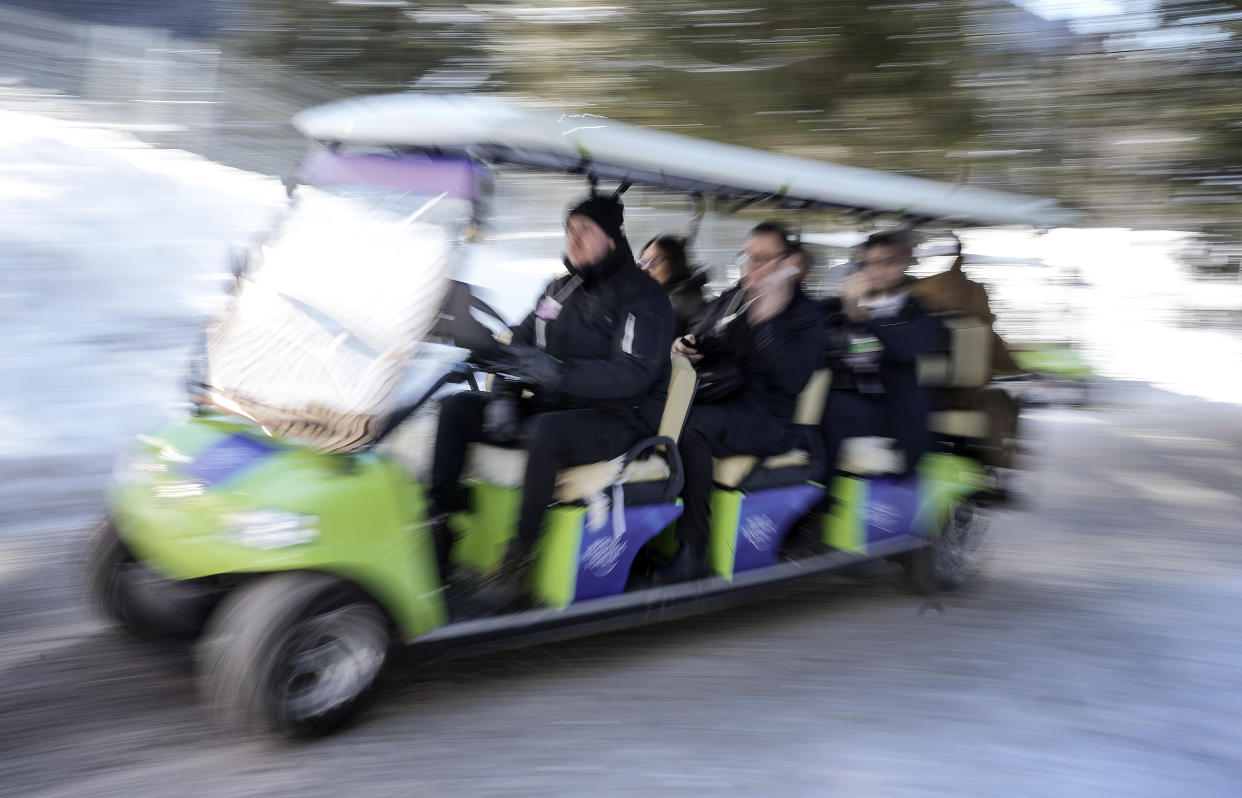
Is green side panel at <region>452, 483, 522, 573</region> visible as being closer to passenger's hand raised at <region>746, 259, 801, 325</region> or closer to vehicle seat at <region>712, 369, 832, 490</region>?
vehicle seat at <region>712, 369, 832, 490</region>

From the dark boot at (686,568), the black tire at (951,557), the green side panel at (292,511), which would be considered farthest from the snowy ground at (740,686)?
the green side panel at (292,511)

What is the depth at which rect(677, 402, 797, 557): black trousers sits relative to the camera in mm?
4082

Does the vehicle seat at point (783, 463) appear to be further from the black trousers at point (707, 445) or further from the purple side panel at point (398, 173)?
the purple side panel at point (398, 173)

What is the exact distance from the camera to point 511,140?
331 centimetres

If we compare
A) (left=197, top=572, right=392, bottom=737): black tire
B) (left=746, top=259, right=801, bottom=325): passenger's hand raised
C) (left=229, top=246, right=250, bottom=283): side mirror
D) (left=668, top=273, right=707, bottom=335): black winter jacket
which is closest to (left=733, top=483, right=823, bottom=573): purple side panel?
(left=746, top=259, right=801, bottom=325): passenger's hand raised

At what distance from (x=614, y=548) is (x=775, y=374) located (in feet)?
3.10

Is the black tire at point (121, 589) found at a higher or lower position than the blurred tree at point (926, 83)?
lower

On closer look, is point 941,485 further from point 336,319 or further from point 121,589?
point 121,589

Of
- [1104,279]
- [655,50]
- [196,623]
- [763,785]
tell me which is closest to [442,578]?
[196,623]

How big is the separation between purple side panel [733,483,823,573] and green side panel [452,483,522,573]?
2.98 feet

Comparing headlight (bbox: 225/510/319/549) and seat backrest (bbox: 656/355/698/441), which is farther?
seat backrest (bbox: 656/355/698/441)

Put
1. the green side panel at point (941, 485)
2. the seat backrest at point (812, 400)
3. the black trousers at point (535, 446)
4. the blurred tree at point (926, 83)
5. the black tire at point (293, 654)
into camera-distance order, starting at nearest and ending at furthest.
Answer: the black tire at point (293, 654) → the black trousers at point (535, 446) → the seat backrest at point (812, 400) → the green side panel at point (941, 485) → the blurred tree at point (926, 83)

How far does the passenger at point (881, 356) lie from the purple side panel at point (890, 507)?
110 mm

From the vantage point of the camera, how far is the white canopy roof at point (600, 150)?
3346mm
